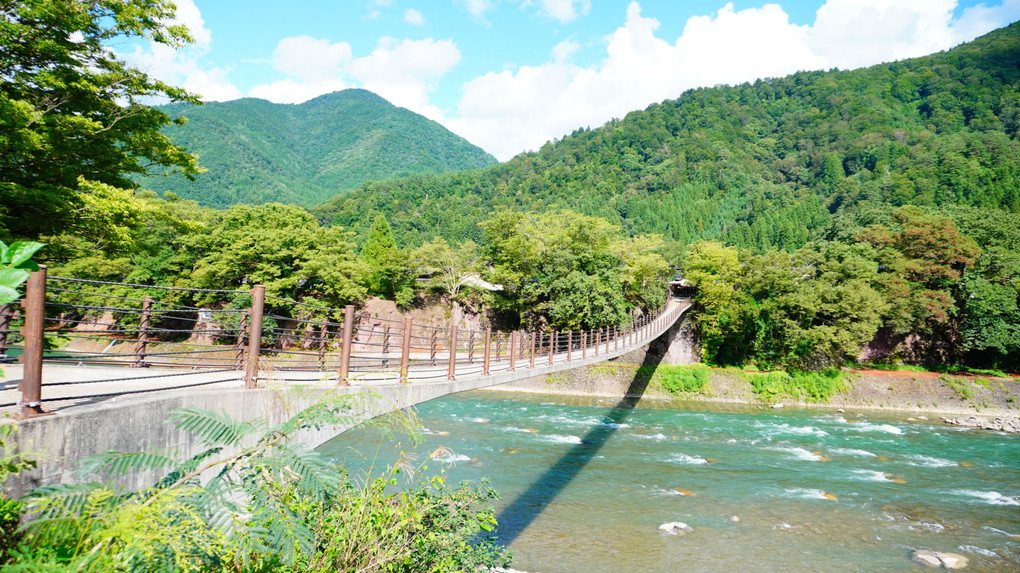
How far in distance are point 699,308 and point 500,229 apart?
1178 centimetres

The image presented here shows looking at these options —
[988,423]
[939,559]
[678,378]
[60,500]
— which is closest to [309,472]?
→ [60,500]

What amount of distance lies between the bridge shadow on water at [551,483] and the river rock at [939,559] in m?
5.96

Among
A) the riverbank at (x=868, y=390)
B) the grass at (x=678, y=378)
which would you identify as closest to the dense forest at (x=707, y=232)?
the riverbank at (x=868, y=390)

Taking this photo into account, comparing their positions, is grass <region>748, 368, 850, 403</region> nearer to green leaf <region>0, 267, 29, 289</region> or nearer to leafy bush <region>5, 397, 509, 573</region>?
leafy bush <region>5, 397, 509, 573</region>

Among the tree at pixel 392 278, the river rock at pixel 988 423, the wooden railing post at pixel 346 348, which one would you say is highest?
the tree at pixel 392 278

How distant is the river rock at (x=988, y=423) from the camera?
1966 cm

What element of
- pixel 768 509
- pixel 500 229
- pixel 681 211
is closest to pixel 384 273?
pixel 500 229

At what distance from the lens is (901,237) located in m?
27.2

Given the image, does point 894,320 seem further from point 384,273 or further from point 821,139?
point 821,139

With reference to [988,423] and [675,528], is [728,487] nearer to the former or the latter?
[675,528]

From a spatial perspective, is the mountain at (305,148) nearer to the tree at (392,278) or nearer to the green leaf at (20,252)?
the tree at (392,278)

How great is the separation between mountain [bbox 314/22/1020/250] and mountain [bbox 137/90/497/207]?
24927 millimetres

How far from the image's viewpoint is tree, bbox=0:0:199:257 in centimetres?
673

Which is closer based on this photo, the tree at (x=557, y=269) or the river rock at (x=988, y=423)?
the river rock at (x=988, y=423)
